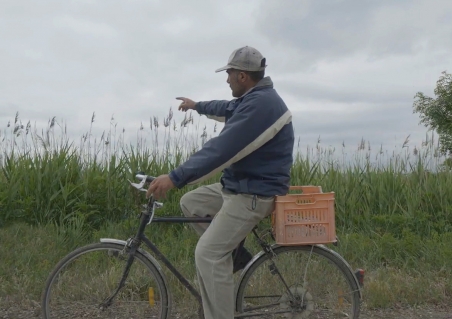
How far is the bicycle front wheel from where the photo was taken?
4292mm

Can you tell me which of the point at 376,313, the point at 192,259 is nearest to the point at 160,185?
the point at 192,259

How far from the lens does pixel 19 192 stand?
25.0ft

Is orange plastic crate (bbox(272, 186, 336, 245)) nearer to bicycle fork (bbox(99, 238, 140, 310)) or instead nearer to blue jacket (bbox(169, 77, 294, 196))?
blue jacket (bbox(169, 77, 294, 196))

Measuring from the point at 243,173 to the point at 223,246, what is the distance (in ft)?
1.70

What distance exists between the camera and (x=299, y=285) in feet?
14.5

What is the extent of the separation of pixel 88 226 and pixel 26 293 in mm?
1763

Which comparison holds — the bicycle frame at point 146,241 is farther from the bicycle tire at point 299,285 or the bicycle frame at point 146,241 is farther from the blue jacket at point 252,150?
the blue jacket at point 252,150

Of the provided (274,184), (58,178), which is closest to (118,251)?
(274,184)

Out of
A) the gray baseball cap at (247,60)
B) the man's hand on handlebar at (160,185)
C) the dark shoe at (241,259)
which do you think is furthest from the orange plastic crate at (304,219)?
the gray baseball cap at (247,60)

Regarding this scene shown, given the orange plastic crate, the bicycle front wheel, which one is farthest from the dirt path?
the orange plastic crate

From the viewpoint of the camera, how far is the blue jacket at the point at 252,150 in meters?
3.77

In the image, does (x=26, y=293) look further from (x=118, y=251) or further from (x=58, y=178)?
(x=58, y=178)

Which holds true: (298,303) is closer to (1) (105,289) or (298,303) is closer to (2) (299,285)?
(2) (299,285)

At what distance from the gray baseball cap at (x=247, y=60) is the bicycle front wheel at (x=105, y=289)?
1.55 m
